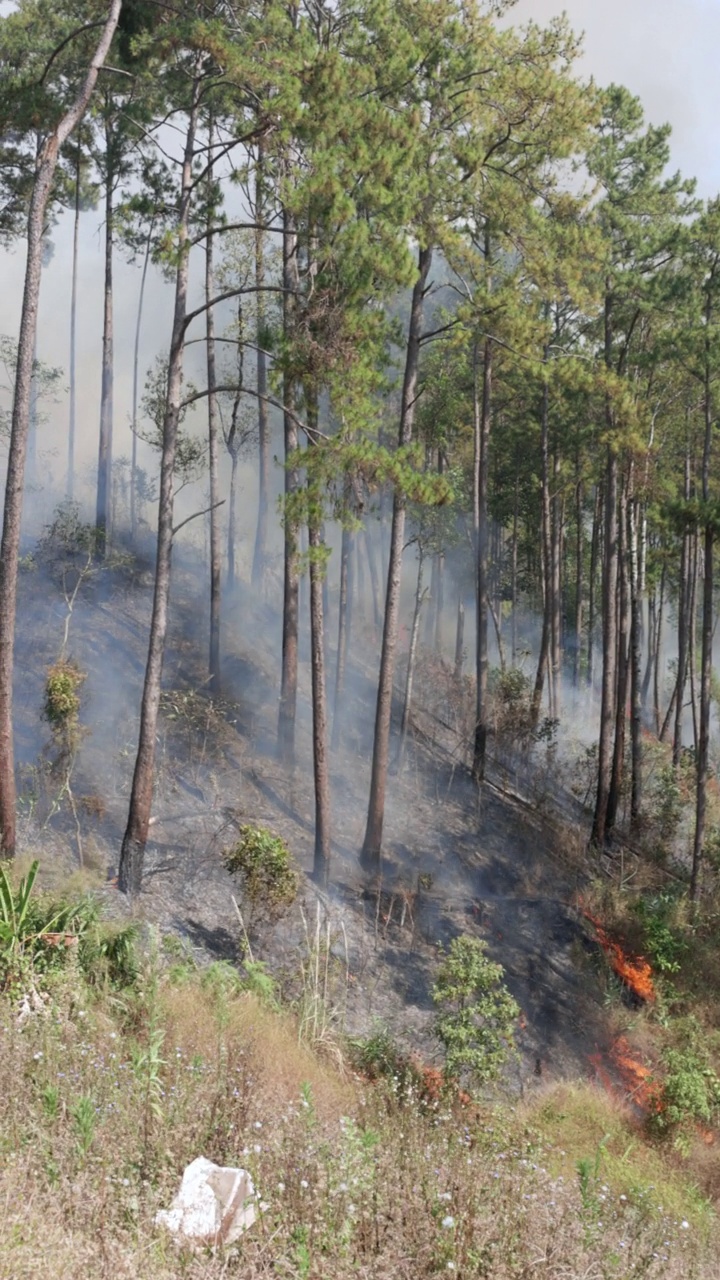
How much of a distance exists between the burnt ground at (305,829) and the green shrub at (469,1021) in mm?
1300

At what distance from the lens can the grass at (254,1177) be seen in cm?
446

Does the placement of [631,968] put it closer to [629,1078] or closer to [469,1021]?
[629,1078]

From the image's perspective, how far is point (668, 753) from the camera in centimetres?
3091

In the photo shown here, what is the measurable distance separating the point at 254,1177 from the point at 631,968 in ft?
41.1

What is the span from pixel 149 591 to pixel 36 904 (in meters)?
16.4

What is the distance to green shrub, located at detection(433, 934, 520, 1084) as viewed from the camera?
33.2 ft

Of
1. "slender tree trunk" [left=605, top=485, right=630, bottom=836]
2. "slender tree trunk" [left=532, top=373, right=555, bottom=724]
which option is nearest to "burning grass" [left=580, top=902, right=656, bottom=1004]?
"slender tree trunk" [left=605, top=485, right=630, bottom=836]

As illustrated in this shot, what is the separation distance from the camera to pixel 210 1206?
4.74m

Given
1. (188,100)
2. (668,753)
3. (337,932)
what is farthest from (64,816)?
(668,753)

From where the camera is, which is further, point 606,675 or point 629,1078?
point 606,675

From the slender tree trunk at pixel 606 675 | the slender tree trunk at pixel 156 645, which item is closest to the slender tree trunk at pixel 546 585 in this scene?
the slender tree trunk at pixel 606 675

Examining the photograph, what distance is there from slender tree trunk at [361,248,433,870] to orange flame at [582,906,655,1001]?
13.8 feet

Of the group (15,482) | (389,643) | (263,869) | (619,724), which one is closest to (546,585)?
(619,724)

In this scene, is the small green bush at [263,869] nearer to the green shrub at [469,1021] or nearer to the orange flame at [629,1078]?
the green shrub at [469,1021]
